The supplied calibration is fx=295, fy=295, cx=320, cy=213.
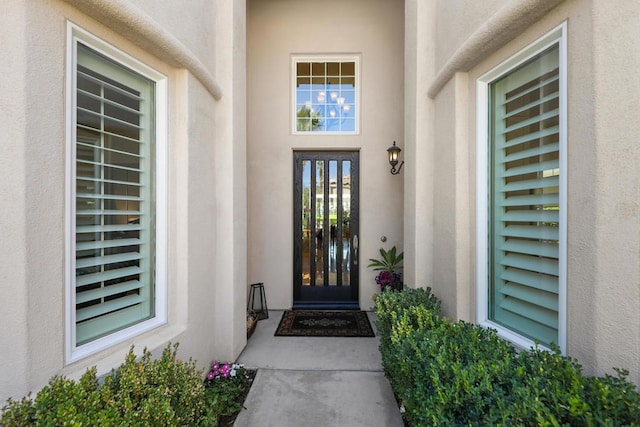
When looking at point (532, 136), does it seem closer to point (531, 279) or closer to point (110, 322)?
point (531, 279)

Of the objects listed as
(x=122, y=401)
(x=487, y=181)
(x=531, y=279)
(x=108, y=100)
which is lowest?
(x=122, y=401)

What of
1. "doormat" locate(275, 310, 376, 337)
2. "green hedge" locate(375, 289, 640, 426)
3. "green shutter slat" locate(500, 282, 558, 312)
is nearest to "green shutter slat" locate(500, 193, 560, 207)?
"green shutter slat" locate(500, 282, 558, 312)

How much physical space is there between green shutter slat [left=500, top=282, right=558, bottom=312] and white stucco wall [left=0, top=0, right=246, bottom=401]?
2386 mm

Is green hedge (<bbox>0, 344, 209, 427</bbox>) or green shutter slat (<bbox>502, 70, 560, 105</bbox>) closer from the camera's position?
green hedge (<bbox>0, 344, 209, 427</bbox>)

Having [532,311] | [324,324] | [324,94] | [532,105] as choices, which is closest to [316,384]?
[324,324]

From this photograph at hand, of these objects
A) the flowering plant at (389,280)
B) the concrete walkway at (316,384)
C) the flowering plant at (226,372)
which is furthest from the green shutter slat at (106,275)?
the flowering plant at (389,280)

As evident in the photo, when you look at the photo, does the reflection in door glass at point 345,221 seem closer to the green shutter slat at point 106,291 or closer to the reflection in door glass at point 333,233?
the reflection in door glass at point 333,233

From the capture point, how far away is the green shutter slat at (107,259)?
1801 mm

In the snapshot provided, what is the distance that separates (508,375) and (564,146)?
126cm

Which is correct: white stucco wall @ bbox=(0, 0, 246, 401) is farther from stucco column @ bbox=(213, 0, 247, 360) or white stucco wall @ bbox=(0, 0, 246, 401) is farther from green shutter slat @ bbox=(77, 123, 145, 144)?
green shutter slat @ bbox=(77, 123, 145, 144)

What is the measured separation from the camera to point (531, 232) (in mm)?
1956

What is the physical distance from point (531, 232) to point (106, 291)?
2.83 m

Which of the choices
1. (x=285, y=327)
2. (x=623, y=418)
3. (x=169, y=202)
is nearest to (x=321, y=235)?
(x=285, y=327)

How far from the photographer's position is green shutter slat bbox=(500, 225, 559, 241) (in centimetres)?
180
